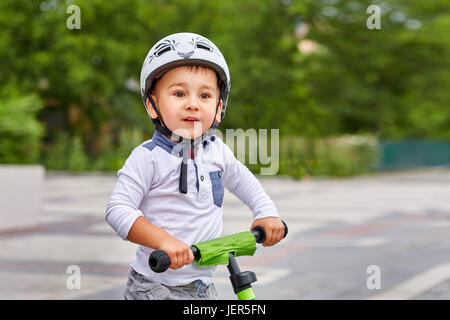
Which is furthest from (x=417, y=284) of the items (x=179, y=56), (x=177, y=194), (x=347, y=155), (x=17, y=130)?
(x=347, y=155)

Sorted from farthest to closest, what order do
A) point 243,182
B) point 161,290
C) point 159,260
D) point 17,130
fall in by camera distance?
point 17,130
point 243,182
point 161,290
point 159,260

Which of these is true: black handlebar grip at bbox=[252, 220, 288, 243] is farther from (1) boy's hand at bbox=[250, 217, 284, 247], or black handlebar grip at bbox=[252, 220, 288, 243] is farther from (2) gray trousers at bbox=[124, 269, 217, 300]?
(2) gray trousers at bbox=[124, 269, 217, 300]

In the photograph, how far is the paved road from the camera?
24.4 ft

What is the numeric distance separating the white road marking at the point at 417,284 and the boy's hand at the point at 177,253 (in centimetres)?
475

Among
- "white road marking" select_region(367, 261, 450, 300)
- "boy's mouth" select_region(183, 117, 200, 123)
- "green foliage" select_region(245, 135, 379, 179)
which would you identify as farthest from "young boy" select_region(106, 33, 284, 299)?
"green foliage" select_region(245, 135, 379, 179)

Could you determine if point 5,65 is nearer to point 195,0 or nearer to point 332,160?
point 195,0

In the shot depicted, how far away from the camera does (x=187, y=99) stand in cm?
259

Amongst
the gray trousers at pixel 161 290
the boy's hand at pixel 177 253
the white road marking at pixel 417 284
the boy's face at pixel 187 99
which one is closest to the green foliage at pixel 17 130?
the white road marking at pixel 417 284

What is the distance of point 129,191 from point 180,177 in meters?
0.18

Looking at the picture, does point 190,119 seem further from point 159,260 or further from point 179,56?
point 159,260

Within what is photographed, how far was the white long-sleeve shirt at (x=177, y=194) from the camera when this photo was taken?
2646 millimetres

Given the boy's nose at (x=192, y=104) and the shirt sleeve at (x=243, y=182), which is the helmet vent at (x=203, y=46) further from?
the shirt sleeve at (x=243, y=182)
